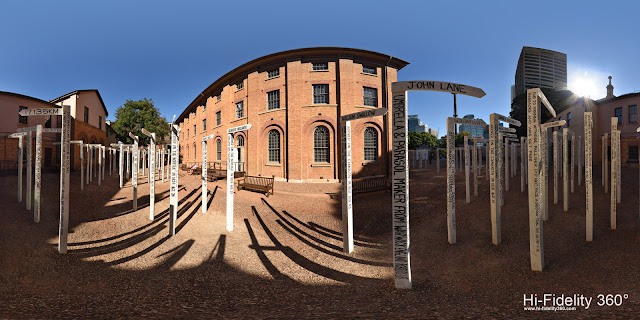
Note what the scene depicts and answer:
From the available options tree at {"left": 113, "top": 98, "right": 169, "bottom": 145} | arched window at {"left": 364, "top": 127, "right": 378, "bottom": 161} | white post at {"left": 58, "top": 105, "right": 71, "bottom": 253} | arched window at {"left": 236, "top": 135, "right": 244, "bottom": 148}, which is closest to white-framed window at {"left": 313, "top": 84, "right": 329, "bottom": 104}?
arched window at {"left": 364, "top": 127, "right": 378, "bottom": 161}

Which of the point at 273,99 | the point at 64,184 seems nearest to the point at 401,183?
the point at 64,184

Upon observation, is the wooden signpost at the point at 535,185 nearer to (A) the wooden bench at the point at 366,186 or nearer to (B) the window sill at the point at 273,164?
(A) the wooden bench at the point at 366,186

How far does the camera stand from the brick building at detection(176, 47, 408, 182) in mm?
19547

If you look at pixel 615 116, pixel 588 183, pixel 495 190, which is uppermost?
pixel 615 116

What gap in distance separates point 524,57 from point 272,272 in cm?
9922

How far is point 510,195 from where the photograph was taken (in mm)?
10695

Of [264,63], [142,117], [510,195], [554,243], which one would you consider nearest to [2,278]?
[554,243]

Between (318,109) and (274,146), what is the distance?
200 inches

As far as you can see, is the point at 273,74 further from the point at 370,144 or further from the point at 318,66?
the point at 370,144

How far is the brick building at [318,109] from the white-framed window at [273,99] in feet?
0.27

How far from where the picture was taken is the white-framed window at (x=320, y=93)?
1994 cm

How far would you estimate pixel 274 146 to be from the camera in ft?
69.9

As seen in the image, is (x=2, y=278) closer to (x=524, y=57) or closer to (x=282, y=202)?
(x=282, y=202)

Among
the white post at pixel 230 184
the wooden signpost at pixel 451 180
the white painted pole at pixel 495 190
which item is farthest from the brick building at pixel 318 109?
the white painted pole at pixel 495 190
